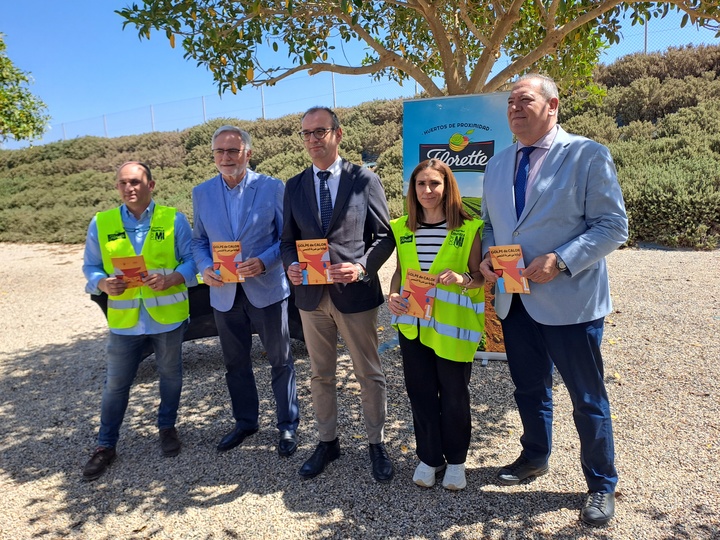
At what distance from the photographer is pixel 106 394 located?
Answer: 3611mm

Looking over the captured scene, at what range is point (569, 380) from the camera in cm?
277

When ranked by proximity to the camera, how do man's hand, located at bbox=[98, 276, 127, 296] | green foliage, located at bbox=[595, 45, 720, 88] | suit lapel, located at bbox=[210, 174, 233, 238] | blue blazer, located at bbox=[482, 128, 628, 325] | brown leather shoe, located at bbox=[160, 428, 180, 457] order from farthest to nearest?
green foliage, located at bbox=[595, 45, 720, 88] < brown leather shoe, located at bbox=[160, 428, 180, 457] < suit lapel, located at bbox=[210, 174, 233, 238] < man's hand, located at bbox=[98, 276, 127, 296] < blue blazer, located at bbox=[482, 128, 628, 325]

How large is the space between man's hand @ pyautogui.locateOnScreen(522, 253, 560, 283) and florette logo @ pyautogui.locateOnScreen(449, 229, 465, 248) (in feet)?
1.37

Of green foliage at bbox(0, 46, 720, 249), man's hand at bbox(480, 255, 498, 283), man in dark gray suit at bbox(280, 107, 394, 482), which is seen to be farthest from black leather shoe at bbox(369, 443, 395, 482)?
green foliage at bbox(0, 46, 720, 249)

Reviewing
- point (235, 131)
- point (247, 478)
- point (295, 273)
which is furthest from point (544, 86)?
point (247, 478)

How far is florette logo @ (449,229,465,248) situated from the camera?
2867 mm

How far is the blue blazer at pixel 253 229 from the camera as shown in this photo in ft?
11.6

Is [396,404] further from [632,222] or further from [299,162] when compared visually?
[299,162]

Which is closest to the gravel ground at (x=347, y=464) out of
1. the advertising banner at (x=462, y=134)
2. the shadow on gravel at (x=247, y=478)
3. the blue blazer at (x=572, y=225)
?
the shadow on gravel at (x=247, y=478)

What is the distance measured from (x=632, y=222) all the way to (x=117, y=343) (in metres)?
10.8

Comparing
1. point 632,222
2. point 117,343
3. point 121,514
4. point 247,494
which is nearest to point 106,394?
point 117,343

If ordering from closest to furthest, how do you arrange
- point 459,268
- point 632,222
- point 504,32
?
point 459,268, point 504,32, point 632,222

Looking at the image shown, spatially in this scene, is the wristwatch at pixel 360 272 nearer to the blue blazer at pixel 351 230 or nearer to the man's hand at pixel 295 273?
the blue blazer at pixel 351 230

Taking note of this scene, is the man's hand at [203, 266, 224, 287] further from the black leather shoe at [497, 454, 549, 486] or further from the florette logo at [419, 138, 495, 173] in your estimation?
the florette logo at [419, 138, 495, 173]
